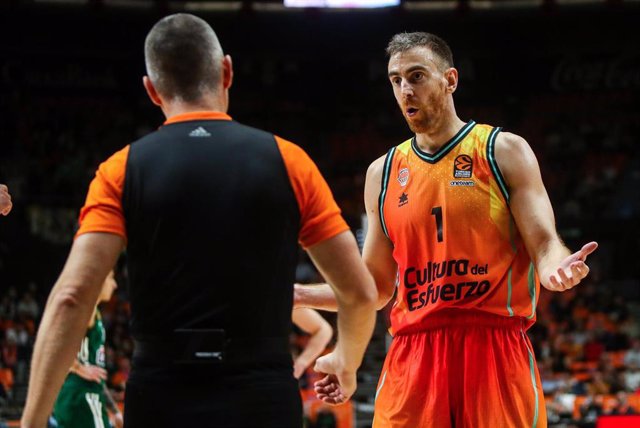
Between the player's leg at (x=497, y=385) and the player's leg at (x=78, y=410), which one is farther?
the player's leg at (x=78, y=410)

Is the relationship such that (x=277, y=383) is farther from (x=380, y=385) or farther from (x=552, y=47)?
(x=552, y=47)

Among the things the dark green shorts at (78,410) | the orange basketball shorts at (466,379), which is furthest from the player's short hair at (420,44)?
the dark green shorts at (78,410)

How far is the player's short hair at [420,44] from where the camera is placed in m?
4.95

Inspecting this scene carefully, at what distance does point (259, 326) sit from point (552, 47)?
25.8 meters

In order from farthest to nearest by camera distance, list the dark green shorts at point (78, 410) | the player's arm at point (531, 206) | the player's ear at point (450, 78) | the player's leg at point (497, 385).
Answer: the dark green shorts at point (78, 410) < the player's ear at point (450, 78) < the player's leg at point (497, 385) < the player's arm at point (531, 206)

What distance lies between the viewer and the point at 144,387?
297cm

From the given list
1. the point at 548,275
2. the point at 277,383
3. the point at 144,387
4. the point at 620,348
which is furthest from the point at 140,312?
the point at 620,348

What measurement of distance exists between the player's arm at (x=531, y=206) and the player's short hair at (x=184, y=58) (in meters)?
1.83

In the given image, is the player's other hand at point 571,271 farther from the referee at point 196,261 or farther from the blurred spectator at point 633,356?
the blurred spectator at point 633,356

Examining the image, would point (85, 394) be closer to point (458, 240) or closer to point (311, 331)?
point (311, 331)

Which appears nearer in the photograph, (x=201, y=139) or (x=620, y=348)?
(x=201, y=139)

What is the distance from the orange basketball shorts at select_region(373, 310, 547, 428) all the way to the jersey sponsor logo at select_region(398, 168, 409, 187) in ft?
A: 2.57

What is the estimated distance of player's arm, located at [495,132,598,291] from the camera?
428 cm

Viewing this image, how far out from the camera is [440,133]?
4973 millimetres
